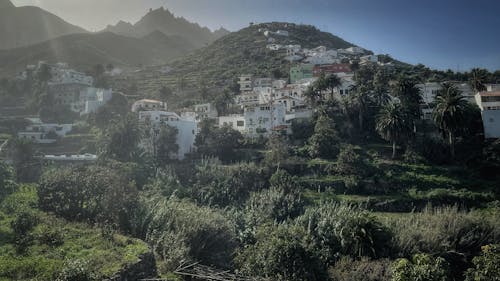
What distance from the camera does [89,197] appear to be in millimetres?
28047

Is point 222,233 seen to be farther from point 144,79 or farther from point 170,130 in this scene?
point 144,79

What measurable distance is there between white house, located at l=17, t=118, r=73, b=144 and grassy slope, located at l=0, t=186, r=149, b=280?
31.2 meters

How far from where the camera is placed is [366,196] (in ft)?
132

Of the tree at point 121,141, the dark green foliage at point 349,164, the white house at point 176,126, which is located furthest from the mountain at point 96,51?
the dark green foliage at point 349,164

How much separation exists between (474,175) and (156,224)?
33343 millimetres

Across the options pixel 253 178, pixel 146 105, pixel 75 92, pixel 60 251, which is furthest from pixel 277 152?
pixel 75 92

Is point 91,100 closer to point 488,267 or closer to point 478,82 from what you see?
point 478,82

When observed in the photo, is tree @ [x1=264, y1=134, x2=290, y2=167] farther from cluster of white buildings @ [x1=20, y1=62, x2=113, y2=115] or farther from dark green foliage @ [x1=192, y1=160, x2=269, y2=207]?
cluster of white buildings @ [x1=20, y1=62, x2=113, y2=115]

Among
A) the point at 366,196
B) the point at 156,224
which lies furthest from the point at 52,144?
the point at 366,196

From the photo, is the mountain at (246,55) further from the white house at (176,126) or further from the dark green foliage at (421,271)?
the dark green foliage at (421,271)

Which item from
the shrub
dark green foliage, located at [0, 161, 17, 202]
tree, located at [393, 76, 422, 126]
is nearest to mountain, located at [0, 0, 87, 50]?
dark green foliage, located at [0, 161, 17, 202]

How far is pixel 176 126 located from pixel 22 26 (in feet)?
404

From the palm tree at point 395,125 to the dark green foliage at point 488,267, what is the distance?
27650 millimetres

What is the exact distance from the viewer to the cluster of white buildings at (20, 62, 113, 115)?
64.3m
